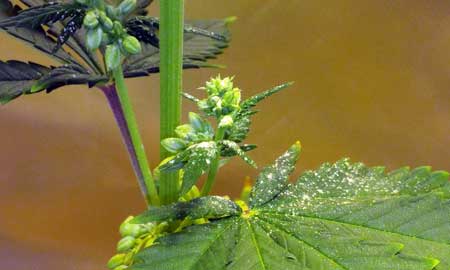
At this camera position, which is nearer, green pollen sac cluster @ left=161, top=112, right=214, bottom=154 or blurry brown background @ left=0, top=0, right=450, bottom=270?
green pollen sac cluster @ left=161, top=112, right=214, bottom=154

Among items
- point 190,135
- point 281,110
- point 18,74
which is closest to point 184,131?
point 190,135

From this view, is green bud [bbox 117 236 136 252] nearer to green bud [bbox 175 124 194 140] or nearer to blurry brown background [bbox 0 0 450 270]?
green bud [bbox 175 124 194 140]

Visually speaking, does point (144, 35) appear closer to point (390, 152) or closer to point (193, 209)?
point (193, 209)

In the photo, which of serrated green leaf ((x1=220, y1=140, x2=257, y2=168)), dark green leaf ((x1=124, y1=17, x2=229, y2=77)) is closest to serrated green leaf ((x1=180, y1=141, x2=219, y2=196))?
serrated green leaf ((x1=220, y1=140, x2=257, y2=168))

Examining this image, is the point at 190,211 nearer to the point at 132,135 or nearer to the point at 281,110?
the point at 132,135

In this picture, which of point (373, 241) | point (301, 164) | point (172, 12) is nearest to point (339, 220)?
point (373, 241)

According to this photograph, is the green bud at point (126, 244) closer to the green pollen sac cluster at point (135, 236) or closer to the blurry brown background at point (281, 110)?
the green pollen sac cluster at point (135, 236)

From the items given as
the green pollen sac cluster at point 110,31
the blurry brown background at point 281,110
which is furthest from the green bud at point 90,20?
the blurry brown background at point 281,110
